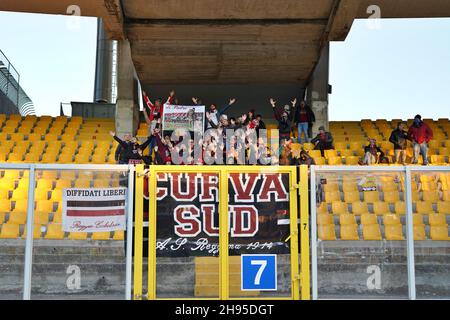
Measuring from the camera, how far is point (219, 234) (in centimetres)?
565

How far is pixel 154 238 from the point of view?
559 centimetres

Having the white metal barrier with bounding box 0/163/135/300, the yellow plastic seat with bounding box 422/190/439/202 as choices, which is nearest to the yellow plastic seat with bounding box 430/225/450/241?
the yellow plastic seat with bounding box 422/190/439/202

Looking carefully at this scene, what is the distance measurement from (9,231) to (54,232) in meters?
0.42

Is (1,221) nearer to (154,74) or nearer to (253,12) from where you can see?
(253,12)

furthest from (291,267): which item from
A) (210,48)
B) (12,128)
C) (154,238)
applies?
(12,128)

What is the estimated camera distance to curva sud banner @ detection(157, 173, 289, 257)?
222 inches

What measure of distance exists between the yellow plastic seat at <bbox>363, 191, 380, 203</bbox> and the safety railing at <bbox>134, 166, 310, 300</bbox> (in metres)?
0.67

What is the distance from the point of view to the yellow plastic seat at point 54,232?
18.4 ft

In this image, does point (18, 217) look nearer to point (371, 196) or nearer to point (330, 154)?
point (371, 196)

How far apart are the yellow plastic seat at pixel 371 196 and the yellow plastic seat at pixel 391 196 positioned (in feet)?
0.27

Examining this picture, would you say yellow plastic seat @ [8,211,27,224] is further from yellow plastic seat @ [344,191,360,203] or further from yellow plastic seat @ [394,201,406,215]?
yellow plastic seat @ [394,201,406,215]

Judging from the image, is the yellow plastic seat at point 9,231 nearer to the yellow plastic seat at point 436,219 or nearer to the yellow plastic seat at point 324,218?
the yellow plastic seat at point 324,218

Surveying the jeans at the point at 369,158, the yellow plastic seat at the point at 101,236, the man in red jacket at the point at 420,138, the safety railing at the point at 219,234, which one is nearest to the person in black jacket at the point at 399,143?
the man in red jacket at the point at 420,138

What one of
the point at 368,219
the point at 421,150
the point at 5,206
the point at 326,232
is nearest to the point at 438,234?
the point at 368,219
